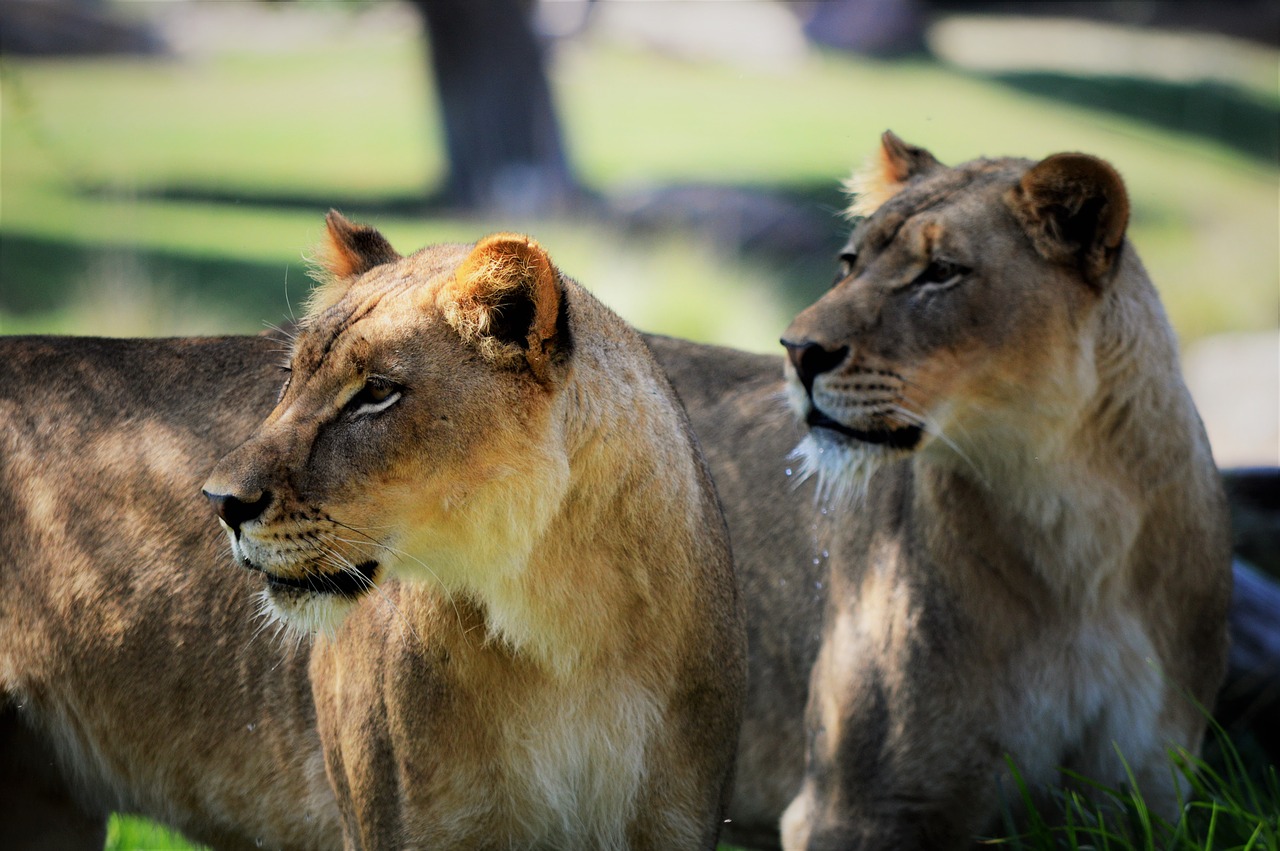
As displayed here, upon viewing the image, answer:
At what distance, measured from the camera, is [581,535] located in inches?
134

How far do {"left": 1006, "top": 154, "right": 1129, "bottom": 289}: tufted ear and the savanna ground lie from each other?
636cm

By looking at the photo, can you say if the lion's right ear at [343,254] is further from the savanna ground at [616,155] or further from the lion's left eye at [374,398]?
the savanna ground at [616,155]

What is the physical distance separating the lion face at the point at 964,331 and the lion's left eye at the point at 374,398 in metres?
1.24

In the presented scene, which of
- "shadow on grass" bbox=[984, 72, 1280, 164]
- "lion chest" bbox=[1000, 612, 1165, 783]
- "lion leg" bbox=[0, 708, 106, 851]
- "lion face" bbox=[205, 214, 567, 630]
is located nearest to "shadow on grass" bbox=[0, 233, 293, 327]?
"lion leg" bbox=[0, 708, 106, 851]

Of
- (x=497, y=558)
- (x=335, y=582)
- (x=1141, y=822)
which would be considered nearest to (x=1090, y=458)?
(x=1141, y=822)

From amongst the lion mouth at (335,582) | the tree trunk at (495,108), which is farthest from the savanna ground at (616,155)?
the lion mouth at (335,582)

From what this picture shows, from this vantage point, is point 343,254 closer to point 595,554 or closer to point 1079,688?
point 595,554

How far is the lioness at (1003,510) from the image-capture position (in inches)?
161

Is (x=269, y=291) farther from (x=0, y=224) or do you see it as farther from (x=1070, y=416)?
(x=1070, y=416)

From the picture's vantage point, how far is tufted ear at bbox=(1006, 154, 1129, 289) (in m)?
4.05

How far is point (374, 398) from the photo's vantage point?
10.6ft

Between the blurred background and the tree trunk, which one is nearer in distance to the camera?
the blurred background

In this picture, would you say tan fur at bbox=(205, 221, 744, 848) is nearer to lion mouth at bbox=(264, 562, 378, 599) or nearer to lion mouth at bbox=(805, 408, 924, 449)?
lion mouth at bbox=(264, 562, 378, 599)

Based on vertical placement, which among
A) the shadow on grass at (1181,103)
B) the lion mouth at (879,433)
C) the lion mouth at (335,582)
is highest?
the lion mouth at (335,582)
